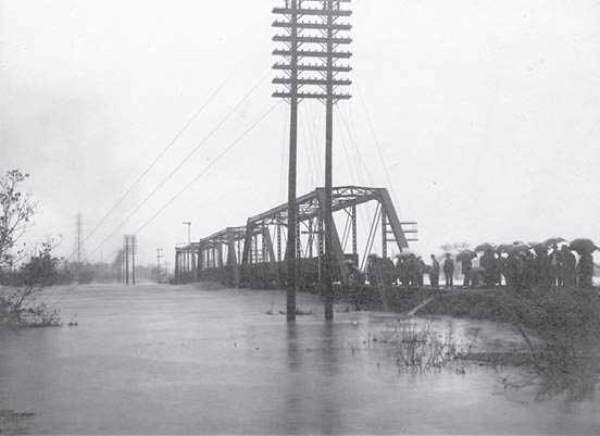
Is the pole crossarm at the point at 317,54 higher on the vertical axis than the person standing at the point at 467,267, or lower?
higher

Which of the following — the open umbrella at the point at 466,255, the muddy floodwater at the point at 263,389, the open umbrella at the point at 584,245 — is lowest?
the muddy floodwater at the point at 263,389

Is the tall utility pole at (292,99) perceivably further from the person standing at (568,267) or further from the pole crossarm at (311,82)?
the person standing at (568,267)

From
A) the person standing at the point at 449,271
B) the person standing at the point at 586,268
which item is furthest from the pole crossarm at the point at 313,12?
the person standing at the point at 449,271

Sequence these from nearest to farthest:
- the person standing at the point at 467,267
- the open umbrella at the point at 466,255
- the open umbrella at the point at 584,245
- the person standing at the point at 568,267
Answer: the open umbrella at the point at 584,245 → the person standing at the point at 568,267 → the open umbrella at the point at 466,255 → the person standing at the point at 467,267

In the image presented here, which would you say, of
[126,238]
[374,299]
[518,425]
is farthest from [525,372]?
[126,238]

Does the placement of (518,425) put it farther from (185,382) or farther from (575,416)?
(185,382)

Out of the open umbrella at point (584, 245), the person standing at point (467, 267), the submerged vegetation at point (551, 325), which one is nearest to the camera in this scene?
the submerged vegetation at point (551, 325)

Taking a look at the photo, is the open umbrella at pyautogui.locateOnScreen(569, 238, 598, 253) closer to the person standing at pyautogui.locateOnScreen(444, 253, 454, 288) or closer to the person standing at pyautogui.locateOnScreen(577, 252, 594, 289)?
the person standing at pyautogui.locateOnScreen(577, 252, 594, 289)

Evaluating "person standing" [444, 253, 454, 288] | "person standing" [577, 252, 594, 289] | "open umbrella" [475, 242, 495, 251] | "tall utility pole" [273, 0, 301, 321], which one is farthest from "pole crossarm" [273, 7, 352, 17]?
"person standing" [444, 253, 454, 288]
